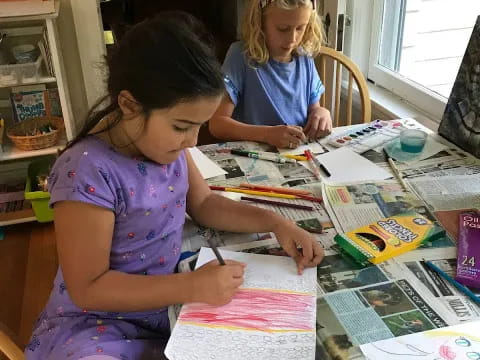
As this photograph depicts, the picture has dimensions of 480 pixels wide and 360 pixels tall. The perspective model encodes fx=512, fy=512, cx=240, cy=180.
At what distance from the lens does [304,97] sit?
5.56 ft

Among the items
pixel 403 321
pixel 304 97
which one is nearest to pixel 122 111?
pixel 403 321

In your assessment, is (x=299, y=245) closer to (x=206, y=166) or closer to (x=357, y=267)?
(x=357, y=267)

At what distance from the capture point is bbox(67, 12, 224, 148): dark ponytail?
31.6 inches

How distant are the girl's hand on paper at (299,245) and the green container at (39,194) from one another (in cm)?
141

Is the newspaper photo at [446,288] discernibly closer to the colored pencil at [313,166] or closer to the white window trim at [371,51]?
the colored pencil at [313,166]

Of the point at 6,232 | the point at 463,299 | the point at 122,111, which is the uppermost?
the point at 122,111

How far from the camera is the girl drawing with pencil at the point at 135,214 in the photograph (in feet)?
2.68

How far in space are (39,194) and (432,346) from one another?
1.83 meters

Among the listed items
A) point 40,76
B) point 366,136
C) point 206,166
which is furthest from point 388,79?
point 40,76

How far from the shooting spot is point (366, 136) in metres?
1.41

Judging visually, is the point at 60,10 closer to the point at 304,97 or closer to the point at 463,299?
the point at 304,97

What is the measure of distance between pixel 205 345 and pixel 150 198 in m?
0.31

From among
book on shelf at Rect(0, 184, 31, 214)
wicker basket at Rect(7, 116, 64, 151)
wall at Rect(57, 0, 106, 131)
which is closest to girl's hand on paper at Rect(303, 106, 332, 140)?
wall at Rect(57, 0, 106, 131)

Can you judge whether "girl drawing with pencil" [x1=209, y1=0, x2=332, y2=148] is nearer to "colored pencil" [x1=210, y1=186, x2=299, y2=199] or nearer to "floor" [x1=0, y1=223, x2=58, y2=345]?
"colored pencil" [x1=210, y1=186, x2=299, y2=199]
